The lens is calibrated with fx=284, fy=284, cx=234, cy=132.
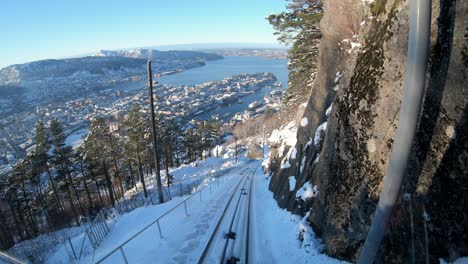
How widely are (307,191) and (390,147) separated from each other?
5.41 meters

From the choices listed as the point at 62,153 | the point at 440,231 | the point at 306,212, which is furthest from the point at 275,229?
the point at 62,153

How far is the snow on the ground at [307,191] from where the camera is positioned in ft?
32.8

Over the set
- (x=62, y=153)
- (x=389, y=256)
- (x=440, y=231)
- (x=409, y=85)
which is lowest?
(x=62, y=153)

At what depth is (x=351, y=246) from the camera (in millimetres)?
6301

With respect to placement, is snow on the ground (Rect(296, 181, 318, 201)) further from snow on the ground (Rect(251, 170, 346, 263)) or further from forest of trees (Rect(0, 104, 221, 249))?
forest of trees (Rect(0, 104, 221, 249))

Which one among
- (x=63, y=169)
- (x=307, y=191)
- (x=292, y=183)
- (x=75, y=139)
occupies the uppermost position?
(x=307, y=191)

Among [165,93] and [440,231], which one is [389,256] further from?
[165,93]

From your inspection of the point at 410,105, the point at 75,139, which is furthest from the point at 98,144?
the point at 75,139

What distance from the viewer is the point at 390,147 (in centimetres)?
531

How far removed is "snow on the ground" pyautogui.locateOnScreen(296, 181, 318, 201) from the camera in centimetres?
999

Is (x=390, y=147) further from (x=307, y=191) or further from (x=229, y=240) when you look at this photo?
(x=229, y=240)

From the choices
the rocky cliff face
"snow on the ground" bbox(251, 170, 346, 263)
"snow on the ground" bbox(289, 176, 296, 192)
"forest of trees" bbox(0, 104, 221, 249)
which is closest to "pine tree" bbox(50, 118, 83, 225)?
"forest of trees" bbox(0, 104, 221, 249)

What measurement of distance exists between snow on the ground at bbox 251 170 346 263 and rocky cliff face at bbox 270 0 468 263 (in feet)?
1.29

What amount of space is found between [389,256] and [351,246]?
1274 millimetres
